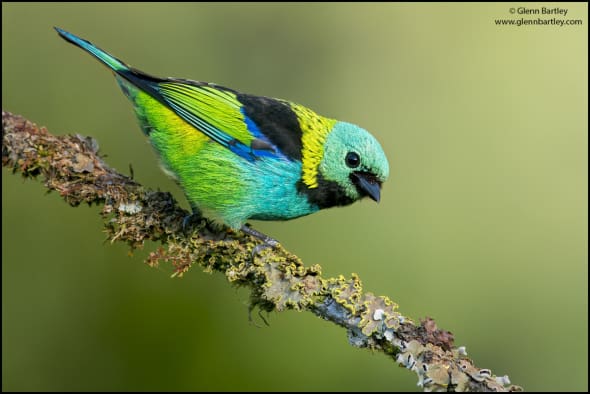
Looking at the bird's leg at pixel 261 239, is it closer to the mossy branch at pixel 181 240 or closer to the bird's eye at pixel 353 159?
the mossy branch at pixel 181 240

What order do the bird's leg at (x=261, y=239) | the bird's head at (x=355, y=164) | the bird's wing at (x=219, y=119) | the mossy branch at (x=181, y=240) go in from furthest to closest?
1. the bird's wing at (x=219, y=119)
2. the bird's head at (x=355, y=164)
3. the bird's leg at (x=261, y=239)
4. the mossy branch at (x=181, y=240)

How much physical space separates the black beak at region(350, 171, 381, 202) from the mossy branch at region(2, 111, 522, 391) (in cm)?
79

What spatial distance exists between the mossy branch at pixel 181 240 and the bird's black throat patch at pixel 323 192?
52cm

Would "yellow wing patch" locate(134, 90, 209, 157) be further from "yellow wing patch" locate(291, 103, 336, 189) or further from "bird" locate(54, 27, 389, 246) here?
"yellow wing patch" locate(291, 103, 336, 189)

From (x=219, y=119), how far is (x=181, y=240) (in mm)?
928

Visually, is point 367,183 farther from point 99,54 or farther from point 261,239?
point 99,54

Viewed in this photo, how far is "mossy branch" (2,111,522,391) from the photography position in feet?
11.0

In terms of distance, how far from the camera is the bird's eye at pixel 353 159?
14.1 feet

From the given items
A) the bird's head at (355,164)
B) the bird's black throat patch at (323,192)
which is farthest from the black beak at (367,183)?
the bird's black throat patch at (323,192)

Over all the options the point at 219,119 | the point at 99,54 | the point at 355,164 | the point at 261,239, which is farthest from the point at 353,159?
the point at 99,54

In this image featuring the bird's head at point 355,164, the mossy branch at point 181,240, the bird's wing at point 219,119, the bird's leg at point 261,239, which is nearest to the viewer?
the mossy branch at point 181,240

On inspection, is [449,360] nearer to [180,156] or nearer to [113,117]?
[180,156]

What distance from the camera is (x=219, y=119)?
4434 mm

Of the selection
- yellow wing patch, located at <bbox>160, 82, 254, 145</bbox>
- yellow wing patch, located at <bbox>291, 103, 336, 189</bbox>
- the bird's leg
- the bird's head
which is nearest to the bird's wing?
yellow wing patch, located at <bbox>160, 82, 254, 145</bbox>
